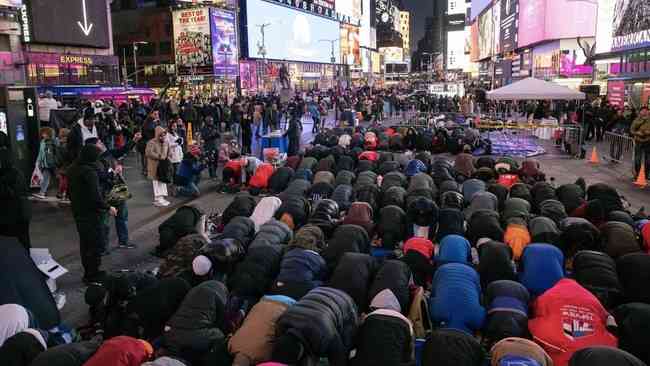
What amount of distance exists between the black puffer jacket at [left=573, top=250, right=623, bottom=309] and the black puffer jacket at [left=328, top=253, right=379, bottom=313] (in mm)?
2397

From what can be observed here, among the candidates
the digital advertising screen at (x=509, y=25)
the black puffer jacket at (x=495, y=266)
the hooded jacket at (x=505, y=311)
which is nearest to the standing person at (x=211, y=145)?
the black puffer jacket at (x=495, y=266)

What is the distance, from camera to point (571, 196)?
9914 millimetres

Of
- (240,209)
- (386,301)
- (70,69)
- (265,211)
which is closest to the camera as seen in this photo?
(386,301)

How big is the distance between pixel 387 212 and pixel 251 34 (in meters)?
61.2

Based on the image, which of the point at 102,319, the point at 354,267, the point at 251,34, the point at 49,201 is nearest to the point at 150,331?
the point at 102,319

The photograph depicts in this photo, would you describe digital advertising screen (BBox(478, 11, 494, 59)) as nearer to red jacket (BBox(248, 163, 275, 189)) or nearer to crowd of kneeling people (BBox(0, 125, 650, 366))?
red jacket (BBox(248, 163, 275, 189))

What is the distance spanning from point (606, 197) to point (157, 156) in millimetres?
9413

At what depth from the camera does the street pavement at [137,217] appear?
822 cm

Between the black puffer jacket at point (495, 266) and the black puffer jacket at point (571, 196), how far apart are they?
340cm

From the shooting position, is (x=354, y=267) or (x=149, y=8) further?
(x=149, y=8)

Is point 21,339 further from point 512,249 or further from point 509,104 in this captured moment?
point 509,104

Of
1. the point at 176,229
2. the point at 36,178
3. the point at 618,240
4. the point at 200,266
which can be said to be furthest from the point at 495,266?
the point at 36,178

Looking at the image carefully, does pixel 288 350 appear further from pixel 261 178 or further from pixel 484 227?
pixel 261 178

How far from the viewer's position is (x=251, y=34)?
66.4 meters
